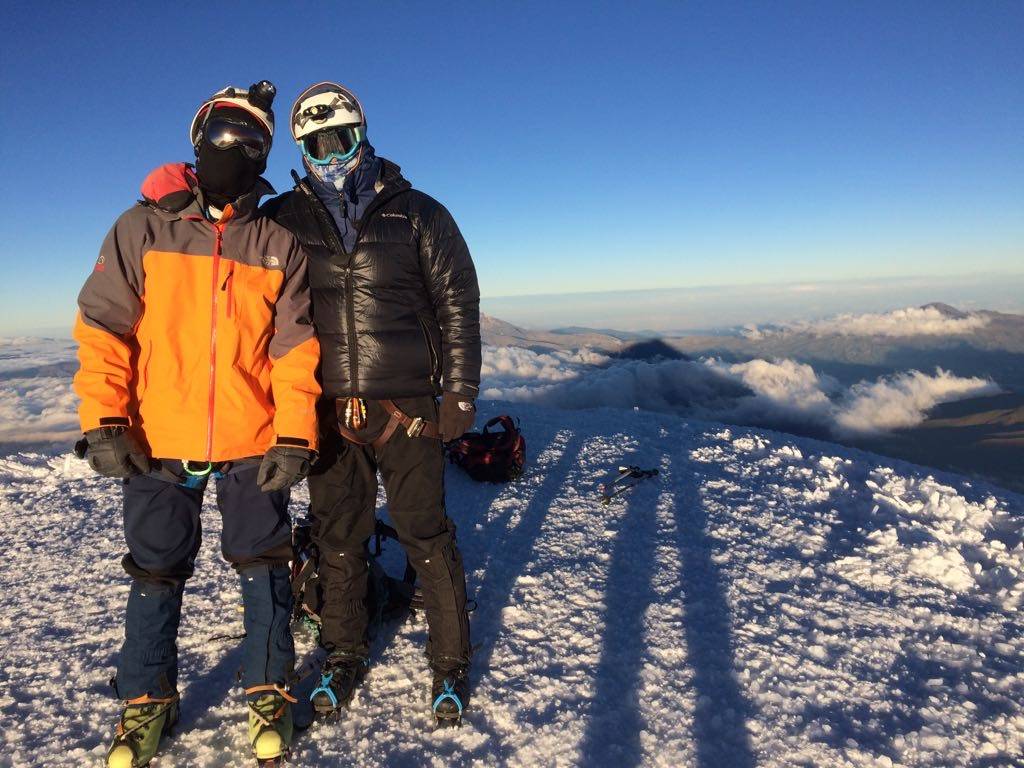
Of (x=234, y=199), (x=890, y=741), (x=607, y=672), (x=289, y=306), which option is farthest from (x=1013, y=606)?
(x=234, y=199)

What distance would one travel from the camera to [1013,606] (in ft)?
14.6

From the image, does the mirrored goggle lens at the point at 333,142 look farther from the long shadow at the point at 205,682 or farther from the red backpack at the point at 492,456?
the red backpack at the point at 492,456

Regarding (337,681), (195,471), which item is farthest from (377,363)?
(337,681)

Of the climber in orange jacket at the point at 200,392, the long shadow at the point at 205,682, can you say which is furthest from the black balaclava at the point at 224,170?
the long shadow at the point at 205,682

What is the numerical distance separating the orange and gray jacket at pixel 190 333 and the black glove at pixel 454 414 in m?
0.77

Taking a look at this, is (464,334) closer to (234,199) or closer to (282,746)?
(234,199)

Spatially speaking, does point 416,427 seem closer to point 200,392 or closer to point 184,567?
point 200,392

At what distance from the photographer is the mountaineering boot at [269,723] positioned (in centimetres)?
279

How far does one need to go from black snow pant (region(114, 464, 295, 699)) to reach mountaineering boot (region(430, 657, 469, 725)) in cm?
86

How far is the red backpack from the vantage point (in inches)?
306

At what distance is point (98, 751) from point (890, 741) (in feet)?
14.2

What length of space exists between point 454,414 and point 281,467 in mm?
1012

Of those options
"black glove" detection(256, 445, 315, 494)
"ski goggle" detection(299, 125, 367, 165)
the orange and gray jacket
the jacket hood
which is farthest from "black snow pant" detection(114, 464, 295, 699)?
"ski goggle" detection(299, 125, 367, 165)

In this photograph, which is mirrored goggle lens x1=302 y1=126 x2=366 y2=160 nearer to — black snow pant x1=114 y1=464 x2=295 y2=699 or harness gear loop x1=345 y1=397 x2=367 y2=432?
harness gear loop x1=345 y1=397 x2=367 y2=432
